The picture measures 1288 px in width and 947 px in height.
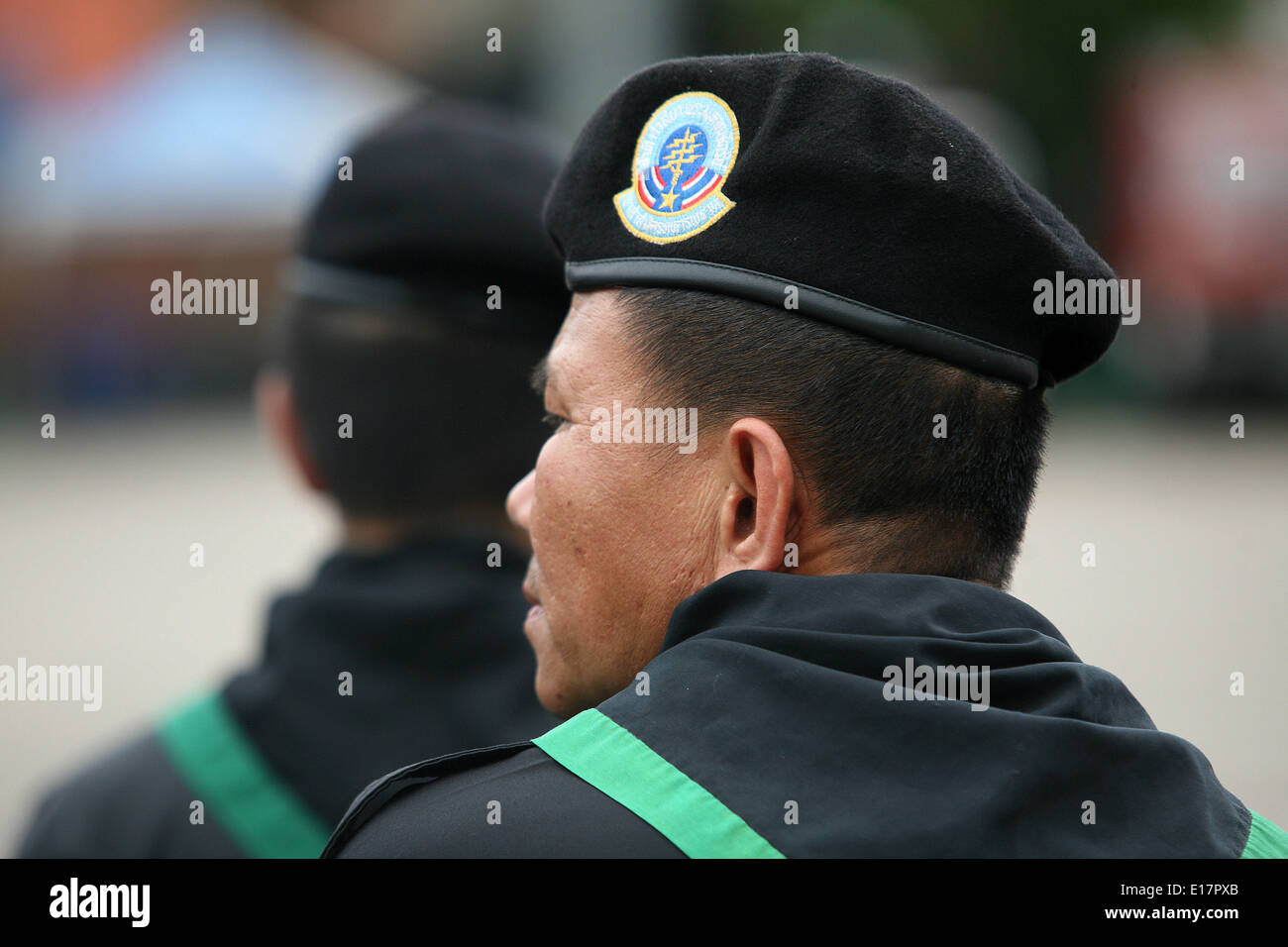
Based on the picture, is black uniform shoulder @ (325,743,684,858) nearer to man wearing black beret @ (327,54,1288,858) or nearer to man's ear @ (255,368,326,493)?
man wearing black beret @ (327,54,1288,858)

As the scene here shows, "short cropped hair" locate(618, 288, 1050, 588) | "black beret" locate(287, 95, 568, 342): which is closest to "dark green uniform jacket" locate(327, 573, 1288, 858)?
"short cropped hair" locate(618, 288, 1050, 588)

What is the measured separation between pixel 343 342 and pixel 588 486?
1001mm

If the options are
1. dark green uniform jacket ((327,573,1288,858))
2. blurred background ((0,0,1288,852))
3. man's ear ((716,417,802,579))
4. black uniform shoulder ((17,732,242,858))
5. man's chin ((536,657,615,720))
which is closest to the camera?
dark green uniform jacket ((327,573,1288,858))

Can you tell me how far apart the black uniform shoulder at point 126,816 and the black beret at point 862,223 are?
1263mm

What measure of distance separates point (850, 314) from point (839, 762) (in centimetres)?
50

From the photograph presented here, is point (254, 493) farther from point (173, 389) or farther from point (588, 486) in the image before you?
point (588, 486)

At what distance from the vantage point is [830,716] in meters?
1.44

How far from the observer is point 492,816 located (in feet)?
4.73

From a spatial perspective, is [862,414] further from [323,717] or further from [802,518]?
[323,717]

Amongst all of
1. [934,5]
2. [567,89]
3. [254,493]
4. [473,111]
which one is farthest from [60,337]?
[473,111]

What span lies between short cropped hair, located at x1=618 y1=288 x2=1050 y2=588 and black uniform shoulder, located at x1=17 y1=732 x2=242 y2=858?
1.22 meters

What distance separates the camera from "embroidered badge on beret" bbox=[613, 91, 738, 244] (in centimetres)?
167

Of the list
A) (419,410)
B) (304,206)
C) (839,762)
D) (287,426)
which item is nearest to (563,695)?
(839,762)

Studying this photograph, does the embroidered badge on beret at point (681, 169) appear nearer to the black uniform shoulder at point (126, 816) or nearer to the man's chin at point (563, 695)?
the man's chin at point (563, 695)
